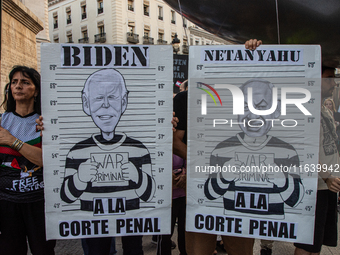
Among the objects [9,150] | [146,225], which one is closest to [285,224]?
[146,225]

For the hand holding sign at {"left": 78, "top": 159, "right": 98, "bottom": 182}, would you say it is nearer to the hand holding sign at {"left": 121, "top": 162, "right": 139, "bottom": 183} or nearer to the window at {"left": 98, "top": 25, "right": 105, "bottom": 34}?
the hand holding sign at {"left": 121, "top": 162, "right": 139, "bottom": 183}

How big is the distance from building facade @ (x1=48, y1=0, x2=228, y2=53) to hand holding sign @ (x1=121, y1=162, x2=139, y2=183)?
968 inches

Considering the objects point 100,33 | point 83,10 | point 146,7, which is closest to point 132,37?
point 100,33

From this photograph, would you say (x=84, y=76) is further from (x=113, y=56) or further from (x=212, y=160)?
(x=212, y=160)

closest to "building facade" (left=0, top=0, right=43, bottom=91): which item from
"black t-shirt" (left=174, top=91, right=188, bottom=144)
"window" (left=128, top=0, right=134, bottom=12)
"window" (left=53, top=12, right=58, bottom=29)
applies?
"black t-shirt" (left=174, top=91, right=188, bottom=144)

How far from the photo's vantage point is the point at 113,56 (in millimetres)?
1764

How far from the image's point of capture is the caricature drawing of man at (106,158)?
1768 millimetres

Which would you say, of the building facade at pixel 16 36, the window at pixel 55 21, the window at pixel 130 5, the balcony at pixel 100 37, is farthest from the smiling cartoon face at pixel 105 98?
the window at pixel 55 21

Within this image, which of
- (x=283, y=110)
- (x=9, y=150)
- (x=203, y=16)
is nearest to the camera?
(x=283, y=110)

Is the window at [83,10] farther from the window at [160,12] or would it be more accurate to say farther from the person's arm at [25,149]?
the person's arm at [25,149]

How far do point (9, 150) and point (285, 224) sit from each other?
6.66ft

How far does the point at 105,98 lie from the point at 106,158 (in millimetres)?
418

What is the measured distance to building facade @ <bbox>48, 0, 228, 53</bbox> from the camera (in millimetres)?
27219

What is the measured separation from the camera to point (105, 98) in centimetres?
177
